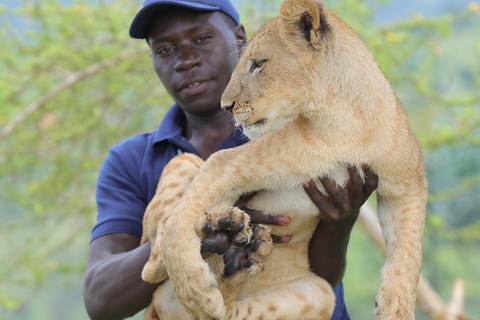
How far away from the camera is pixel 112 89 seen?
21.8 ft

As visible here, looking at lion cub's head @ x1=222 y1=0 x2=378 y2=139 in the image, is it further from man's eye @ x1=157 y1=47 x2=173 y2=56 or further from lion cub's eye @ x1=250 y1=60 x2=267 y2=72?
man's eye @ x1=157 y1=47 x2=173 y2=56

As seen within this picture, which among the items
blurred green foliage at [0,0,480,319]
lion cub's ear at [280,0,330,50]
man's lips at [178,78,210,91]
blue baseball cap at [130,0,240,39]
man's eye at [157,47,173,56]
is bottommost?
blurred green foliage at [0,0,480,319]

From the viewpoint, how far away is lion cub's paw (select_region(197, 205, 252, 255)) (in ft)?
6.56

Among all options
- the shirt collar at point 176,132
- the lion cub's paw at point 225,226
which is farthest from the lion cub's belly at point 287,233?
the shirt collar at point 176,132

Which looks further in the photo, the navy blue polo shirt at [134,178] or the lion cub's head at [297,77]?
the navy blue polo shirt at [134,178]

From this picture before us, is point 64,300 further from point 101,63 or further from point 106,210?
point 106,210

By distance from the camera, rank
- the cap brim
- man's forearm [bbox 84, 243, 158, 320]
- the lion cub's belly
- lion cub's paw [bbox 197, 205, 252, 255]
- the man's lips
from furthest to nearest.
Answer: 1. the man's lips
2. the cap brim
3. man's forearm [bbox 84, 243, 158, 320]
4. the lion cub's belly
5. lion cub's paw [bbox 197, 205, 252, 255]

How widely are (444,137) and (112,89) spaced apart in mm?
4182

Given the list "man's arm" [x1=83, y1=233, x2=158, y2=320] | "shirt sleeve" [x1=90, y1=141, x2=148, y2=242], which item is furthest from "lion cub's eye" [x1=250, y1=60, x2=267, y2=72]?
"shirt sleeve" [x1=90, y1=141, x2=148, y2=242]

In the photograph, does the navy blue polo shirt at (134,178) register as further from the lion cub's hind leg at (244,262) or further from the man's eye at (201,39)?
the lion cub's hind leg at (244,262)

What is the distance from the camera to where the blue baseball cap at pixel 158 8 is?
8.95 ft

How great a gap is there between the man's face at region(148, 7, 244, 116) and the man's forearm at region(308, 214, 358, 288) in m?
0.96

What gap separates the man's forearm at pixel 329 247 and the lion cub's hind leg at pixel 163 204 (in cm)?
67

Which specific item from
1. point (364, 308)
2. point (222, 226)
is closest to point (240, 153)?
point (222, 226)
